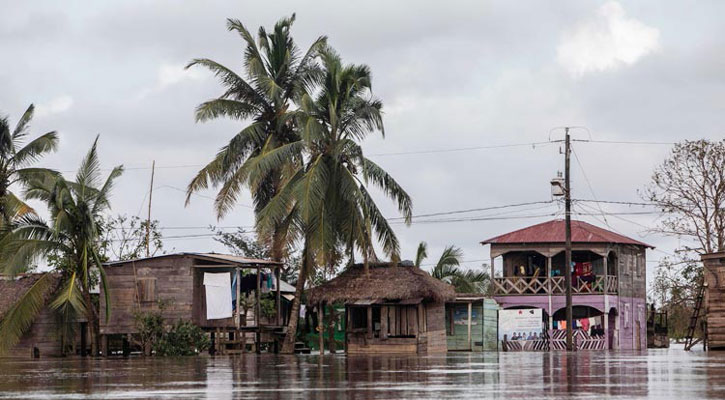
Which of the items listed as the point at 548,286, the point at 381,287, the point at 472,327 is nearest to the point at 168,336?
the point at 381,287

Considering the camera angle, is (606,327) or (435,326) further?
(606,327)

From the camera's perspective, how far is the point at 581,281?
49.7 meters

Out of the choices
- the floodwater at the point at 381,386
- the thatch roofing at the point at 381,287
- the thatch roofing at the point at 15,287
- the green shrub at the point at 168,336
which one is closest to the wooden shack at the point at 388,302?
the thatch roofing at the point at 381,287

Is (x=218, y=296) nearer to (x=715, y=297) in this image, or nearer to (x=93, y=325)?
(x=93, y=325)

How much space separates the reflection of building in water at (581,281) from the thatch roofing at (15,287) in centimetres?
2015

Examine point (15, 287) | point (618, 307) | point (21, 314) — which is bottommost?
point (618, 307)

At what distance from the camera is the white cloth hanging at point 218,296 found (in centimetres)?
3491

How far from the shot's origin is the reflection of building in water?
4903 centimetres

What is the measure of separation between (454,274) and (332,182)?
1689 centimetres

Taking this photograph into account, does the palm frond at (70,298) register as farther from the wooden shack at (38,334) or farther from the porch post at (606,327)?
the porch post at (606,327)

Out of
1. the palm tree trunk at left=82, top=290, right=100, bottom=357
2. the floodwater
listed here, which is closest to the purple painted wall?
the palm tree trunk at left=82, top=290, right=100, bottom=357

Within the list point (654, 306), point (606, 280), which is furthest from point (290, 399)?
point (654, 306)

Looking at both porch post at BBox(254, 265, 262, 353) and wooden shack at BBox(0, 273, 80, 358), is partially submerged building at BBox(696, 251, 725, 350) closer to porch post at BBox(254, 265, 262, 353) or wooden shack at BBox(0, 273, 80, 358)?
porch post at BBox(254, 265, 262, 353)

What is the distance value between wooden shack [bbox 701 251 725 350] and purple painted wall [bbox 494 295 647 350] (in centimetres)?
1450
